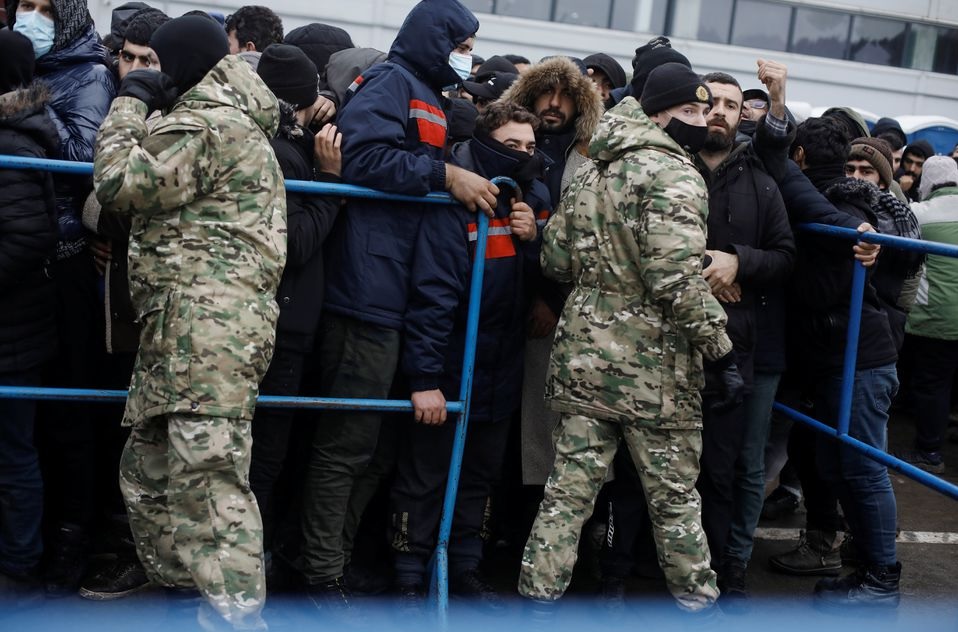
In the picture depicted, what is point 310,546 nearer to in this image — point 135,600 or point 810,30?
point 135,600

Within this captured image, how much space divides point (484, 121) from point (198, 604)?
2.06m

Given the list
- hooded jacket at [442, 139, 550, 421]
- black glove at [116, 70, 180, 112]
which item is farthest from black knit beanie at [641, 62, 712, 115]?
black glove at [116, 70, 180, 112]

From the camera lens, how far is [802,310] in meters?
4.52

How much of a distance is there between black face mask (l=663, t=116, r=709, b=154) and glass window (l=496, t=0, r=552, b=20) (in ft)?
49.9

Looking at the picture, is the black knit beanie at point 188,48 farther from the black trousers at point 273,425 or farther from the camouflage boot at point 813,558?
the camouflage boot at point 813,558

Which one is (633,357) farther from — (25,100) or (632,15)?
(632,15)

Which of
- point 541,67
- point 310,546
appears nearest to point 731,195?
point 541,67

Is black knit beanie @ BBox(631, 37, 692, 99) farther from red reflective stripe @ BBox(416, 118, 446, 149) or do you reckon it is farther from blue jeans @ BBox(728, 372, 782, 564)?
blue jeans @ BBox(728, 372, 782, 564)

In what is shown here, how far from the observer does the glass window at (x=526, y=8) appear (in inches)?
725

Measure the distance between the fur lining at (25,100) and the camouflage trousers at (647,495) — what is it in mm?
2212

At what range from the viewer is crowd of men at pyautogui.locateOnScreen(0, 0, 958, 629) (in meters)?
3.25

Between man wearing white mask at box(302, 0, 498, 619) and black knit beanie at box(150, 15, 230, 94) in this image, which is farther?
man wearing white mask at box(302, 0, 498, 619)

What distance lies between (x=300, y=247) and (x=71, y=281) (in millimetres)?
923

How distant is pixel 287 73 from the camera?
12.8ft
